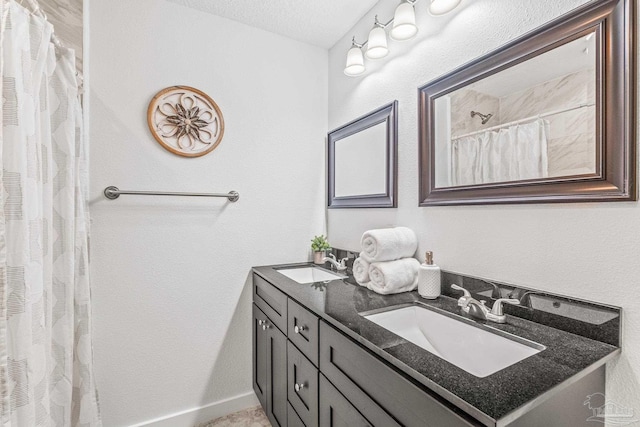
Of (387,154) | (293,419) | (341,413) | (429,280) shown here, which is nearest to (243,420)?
(293,419)

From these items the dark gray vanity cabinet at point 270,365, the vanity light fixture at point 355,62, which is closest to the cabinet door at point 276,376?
the dark gray vanity cabinet at point 270,365

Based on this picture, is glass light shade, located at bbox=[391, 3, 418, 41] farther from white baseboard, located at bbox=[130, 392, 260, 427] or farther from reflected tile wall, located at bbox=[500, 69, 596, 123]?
white baseboard, located at bbox=[130, 392, 260, 427]

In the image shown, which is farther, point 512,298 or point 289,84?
point 289,84

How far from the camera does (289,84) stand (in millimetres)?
2084

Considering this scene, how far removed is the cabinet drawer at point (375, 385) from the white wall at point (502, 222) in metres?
0.58

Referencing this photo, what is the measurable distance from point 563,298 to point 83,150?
1.93 m

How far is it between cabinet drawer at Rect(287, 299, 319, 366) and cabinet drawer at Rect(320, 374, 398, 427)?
0.11 m

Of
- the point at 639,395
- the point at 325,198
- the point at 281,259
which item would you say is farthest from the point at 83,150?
the point at 639,395

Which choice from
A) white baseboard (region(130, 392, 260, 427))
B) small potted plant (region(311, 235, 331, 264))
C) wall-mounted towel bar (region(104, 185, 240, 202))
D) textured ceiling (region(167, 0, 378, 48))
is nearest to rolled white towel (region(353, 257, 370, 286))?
small potted plant (region(311, 235, 331, 264))

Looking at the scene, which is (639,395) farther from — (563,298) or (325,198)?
(325,198)

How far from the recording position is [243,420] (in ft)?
5.98

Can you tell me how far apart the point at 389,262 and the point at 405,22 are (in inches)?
42.1

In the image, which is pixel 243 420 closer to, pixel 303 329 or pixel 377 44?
pixel 303 329

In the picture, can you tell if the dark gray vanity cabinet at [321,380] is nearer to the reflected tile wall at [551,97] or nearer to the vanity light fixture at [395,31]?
the reflected tile wall at [551,97]
